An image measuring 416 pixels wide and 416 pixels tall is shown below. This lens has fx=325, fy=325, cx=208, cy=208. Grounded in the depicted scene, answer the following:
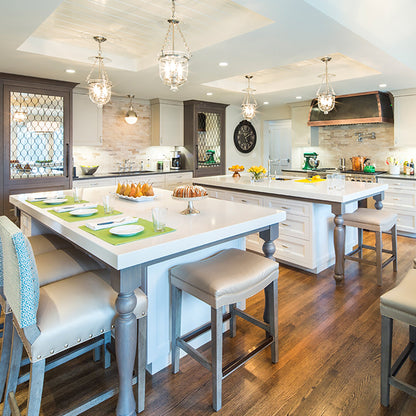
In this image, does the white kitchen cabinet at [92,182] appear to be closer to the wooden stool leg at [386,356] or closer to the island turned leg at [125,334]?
the island turned leg at [125,334]

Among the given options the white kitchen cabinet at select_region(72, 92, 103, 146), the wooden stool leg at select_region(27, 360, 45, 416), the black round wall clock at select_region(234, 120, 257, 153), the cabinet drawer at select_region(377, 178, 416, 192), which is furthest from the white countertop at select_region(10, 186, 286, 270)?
the black round wall clock at select_region(234, 120, 257, 153)

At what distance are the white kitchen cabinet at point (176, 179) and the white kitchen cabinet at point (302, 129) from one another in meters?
2.51

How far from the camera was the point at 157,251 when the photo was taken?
4.98 feet

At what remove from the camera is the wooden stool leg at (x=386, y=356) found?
1.66 meters

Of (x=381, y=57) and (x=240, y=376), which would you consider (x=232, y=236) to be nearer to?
(x=240, y=376)

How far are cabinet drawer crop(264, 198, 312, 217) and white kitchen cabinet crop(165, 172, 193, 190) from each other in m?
2.99

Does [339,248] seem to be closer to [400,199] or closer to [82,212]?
→ [82,212]

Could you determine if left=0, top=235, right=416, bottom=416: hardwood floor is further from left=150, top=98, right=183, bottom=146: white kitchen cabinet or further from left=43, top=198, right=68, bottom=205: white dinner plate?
left=150, top=98, right=183, bottom=146: white kitchen cabinet

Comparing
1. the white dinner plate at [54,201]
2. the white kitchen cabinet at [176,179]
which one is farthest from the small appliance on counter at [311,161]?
the white dinner plate at [54,201]

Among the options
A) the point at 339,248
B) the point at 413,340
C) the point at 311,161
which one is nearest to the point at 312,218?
the point at 339,248

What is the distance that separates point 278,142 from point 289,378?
23.5ft

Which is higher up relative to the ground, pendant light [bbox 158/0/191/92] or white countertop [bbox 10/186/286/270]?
pendant light [bbox 158/0/191/92]

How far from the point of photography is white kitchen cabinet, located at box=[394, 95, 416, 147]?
546 cm

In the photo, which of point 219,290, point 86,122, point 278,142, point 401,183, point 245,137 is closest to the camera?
point 219,290
